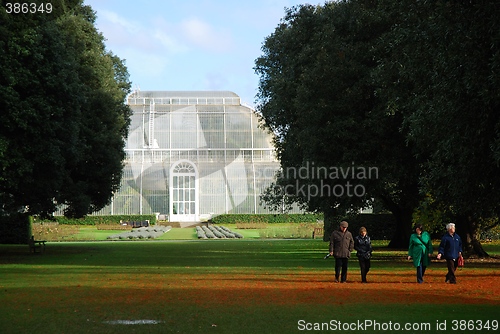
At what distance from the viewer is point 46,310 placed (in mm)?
15031

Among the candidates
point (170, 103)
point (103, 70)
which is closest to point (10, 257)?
point (103, 70)

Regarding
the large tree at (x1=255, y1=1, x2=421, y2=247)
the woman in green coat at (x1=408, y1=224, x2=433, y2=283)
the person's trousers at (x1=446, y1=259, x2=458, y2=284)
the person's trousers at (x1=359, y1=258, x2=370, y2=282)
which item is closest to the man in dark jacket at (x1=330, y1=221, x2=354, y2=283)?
the person's trousers at (x1=359, y1=258, x2=370, y2=282)

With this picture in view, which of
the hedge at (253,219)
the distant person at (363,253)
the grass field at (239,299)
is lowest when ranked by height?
the grass field at (239,299)

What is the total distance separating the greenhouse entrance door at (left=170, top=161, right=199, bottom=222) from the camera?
81.1 metres

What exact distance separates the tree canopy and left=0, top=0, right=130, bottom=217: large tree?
8.84 meters

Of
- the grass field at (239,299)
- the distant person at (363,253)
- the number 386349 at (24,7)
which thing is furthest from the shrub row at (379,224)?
the distant person at (363,253)

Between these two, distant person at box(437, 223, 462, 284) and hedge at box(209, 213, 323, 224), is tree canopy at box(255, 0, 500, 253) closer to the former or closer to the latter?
distant person at box(437, 223, 462, 284)

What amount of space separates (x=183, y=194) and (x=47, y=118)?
5044 centimetres

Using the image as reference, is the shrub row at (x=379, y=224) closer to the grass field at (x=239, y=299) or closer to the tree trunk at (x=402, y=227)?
Result: the tree trunk at (x=402, y=227)

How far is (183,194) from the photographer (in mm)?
81062

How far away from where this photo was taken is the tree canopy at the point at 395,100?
16.3 metres

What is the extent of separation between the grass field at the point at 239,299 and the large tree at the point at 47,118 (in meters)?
4.54

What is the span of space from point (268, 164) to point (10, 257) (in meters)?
49.4

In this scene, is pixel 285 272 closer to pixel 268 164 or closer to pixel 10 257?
pixel 10 257
